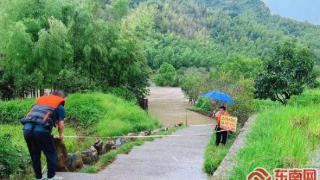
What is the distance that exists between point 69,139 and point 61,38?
27.8 ft

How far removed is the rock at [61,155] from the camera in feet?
28.5

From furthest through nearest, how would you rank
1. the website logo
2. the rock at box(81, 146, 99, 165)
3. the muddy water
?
the muddy water < the rock at box(81, 146, 99, 165) < the website logo

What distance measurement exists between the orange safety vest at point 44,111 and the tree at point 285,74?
639 inches

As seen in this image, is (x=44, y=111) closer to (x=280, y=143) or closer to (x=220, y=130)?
(x=280, y=143)

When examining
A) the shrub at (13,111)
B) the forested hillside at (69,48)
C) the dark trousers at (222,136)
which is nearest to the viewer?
the dark trousers at (222,136)

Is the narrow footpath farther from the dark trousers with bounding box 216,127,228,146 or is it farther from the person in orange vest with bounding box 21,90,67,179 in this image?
the person in orange vest with bounding box 21,90,67,179

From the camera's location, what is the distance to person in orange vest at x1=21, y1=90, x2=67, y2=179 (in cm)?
719

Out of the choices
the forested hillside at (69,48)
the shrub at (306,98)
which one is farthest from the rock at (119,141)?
the shrub at (306,98)

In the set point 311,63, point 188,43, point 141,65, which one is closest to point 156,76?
point 188,43

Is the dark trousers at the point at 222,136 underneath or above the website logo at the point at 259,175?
underneath

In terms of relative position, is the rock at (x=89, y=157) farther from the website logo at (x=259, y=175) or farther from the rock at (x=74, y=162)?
the website logo at (x=259, y=175)

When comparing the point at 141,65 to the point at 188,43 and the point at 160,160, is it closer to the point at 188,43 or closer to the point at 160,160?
the point at 160,160

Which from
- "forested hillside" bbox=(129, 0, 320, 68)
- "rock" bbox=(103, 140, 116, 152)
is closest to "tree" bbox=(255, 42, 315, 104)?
"rock" bbox=(103, 140, 116, 152)

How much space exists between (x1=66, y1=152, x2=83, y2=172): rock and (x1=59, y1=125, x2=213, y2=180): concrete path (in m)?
0.49
